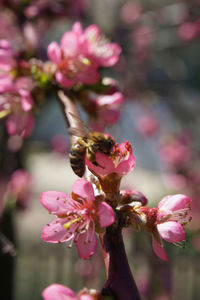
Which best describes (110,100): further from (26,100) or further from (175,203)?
(175,203)

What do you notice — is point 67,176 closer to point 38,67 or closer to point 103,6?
point 103,6

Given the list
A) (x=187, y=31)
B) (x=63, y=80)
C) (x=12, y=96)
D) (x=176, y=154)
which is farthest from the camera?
(x=187, y=31)

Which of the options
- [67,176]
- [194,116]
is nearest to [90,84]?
[194,116]

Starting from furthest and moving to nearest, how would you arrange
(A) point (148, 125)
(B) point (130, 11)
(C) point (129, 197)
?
(A) point (148, 125)
(B) point (130, 11)
(C) point (129, 197)

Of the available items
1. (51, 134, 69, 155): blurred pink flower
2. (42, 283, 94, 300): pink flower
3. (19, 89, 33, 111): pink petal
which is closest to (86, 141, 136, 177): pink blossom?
(42, 283, 94, 300): pink flower

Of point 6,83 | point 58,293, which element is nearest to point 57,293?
point 58,293

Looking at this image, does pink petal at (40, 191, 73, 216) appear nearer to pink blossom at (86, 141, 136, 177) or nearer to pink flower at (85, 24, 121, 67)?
pink blossom at (86, 141, 136, 177)

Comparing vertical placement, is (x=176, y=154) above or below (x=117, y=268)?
above

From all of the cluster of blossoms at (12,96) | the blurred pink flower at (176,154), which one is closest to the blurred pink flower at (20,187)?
the cluster of blossoms at (12,96)
